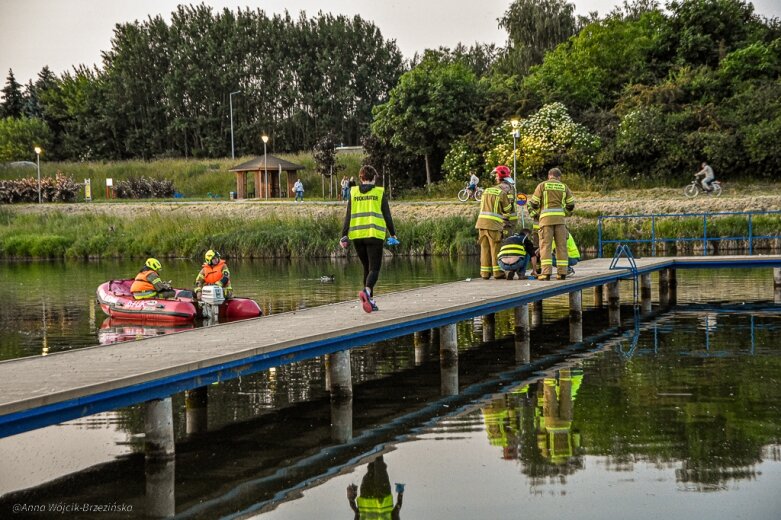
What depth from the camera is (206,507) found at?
8820 millimetres

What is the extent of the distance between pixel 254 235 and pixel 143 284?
23.6m

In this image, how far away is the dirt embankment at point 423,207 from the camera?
4281 cm

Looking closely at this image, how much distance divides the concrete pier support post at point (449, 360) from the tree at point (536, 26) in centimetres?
6572

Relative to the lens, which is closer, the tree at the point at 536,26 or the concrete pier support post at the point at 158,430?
the concrete pier support post at the point at 158,430

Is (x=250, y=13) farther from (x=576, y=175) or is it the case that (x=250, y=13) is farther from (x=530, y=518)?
(x=530, y=518)

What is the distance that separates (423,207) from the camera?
48812 millimetres

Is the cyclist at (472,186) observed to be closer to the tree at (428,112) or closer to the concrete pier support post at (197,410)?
the tree at (428,112)

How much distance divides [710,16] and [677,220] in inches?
941

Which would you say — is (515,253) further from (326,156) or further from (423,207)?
(326,156)

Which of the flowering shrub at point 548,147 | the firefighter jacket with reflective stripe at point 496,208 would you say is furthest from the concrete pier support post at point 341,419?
the flowering shrub at point 548,147

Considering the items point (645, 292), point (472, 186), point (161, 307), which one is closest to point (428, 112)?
point (472, 186)

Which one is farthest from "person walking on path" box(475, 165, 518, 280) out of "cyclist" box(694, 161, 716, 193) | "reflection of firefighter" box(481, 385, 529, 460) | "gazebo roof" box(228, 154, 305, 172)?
"gazebo roof" box(228, 154, 305, 172)

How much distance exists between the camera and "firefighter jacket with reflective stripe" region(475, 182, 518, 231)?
18.5 metres

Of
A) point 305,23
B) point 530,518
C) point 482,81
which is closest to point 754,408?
point 530,518
